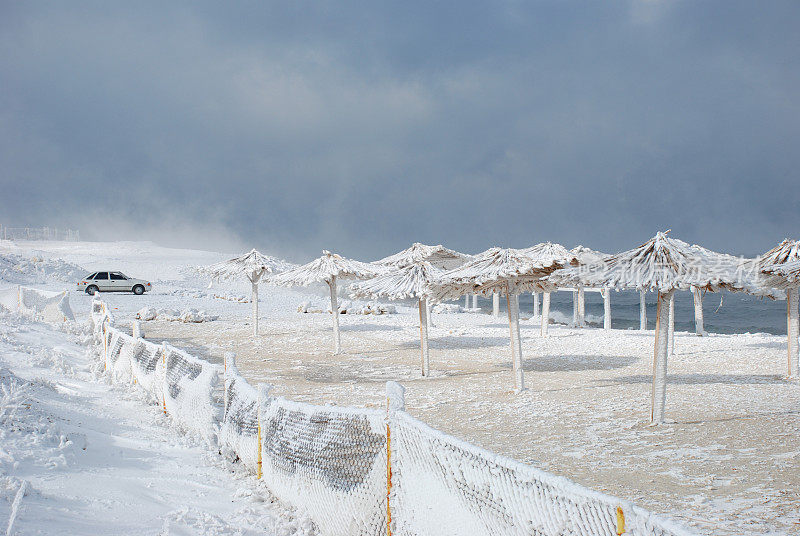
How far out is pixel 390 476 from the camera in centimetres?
365

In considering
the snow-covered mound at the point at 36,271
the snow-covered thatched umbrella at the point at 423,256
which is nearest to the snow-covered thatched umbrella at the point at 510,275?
the snow-covered thatched umbrella at the point at 423,256

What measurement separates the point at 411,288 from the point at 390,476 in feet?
30.5

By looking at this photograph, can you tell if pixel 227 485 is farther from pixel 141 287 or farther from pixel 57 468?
pixel 141 287

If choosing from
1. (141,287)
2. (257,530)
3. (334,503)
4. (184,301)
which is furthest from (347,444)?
(141,287)

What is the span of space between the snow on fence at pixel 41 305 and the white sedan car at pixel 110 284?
10165 mm

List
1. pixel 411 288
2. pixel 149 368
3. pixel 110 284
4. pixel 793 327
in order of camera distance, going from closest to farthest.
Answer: pixel 149 368, pixel 793 327, pixel 411 288, pixel 110 284

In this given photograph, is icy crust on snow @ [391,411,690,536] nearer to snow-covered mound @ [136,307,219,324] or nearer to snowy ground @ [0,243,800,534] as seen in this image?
snowy ground @ [0,243,800,534]

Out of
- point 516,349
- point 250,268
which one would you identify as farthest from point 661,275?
point 250,268

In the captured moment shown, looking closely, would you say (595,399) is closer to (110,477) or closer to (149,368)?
(149,368)

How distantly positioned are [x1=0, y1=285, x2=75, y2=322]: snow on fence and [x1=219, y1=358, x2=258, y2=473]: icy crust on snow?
16640 millimetres

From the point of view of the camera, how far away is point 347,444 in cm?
401

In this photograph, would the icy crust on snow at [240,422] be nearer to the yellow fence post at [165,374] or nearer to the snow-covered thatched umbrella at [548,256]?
the yellow fence post at [165,374]

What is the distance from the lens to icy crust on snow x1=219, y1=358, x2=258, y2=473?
5.50m

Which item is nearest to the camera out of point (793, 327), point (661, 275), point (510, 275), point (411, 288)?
point (661, 275)
